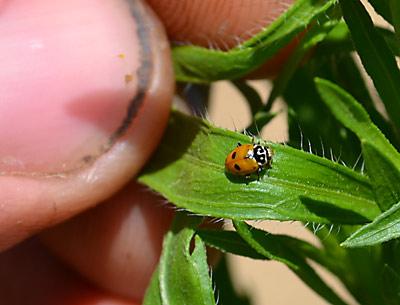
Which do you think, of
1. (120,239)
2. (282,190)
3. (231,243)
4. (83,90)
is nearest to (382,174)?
(282,190)

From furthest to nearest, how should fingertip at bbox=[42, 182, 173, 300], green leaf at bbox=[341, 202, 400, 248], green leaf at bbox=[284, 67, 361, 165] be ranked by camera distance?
1. fingertip at bbox=[42, 182, 173, 300]
2. green leaf at bbox=[284, 67, 361, 165]
3. green leaf at bbox=[341, 202, 400, 248]

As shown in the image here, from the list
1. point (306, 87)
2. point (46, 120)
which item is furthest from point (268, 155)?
point (46, 120)

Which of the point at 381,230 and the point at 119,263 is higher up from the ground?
the point at 381,230

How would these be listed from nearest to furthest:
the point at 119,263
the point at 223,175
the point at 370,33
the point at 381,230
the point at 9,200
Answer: the point at 381,230 < the point at 370,33 < the point at 223,175 < the point at 9,200 < the point at 119,263

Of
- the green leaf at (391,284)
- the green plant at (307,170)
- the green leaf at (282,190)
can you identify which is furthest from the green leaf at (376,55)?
the green leaf at (391,284)

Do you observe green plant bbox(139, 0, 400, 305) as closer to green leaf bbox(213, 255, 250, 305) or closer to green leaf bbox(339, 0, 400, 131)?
green leaf bbox(339, 0, 400, 131)

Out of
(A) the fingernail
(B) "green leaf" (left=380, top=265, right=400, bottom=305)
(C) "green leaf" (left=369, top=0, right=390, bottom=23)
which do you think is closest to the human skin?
(A) the fingernail

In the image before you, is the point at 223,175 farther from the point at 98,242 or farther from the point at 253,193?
the point at 98,242
